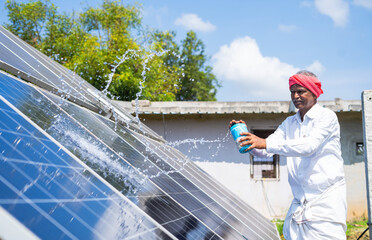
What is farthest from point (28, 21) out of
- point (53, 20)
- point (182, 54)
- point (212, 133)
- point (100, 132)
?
point (100, 132)

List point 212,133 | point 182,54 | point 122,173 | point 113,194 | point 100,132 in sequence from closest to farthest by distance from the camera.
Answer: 1. point 113,194
2. point 122,173
3. point 100,132
4. point 212,133
5. point 182,54

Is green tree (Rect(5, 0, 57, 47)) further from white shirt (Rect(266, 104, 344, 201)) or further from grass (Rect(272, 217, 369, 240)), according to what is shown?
white shirt (Rect(266, 104, 344, 201))

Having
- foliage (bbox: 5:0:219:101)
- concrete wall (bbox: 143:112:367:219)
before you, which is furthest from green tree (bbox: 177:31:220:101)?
concrete wall (bbox: 143:112:367:219)

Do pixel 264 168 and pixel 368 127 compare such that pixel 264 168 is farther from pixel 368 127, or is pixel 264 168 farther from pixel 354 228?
pixel 368 127

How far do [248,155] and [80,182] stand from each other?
33.9 feet

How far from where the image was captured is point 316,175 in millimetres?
3008

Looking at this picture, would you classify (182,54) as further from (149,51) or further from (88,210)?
(88,210)

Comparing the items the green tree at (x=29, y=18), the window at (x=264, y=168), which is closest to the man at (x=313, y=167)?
the window at (x=264, y=168)

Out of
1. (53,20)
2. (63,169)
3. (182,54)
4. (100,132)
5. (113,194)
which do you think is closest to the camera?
(63,169)

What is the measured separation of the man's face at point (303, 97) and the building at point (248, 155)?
7875 millimetres

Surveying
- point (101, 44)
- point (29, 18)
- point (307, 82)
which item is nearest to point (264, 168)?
point (307, 82)

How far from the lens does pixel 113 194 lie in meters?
1.98

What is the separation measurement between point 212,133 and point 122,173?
9.64 metres

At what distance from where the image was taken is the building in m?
11.4
